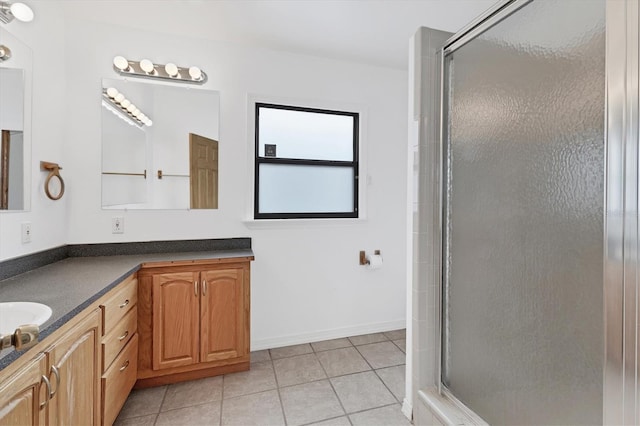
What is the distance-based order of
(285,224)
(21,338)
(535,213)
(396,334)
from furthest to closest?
1. (396,334)
2. (285,224)
3. (535,213)
4. (21,338)

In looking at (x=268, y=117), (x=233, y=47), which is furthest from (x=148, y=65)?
(x=268, y=117)

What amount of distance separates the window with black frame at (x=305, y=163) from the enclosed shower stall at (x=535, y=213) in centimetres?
138

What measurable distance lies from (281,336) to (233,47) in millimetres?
2479

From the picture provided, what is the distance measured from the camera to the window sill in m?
2.57

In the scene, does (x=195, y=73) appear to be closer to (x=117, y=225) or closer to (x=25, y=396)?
(x=117, y=225)

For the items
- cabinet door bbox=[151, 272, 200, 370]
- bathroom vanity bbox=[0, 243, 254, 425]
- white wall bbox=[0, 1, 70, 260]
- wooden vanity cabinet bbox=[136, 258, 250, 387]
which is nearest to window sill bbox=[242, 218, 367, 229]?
bathroom vanity bbox=[0, 243, 254, 425]

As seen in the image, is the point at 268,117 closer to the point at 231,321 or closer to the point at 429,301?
the point at 231,321

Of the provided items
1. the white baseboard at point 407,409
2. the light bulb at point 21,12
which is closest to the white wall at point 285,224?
the light bulb at point 21,12

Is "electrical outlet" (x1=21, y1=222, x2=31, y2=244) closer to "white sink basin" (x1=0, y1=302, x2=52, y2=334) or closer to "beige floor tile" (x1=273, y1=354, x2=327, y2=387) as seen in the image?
"white sink basin" (x1=0, y1=302, x2=52, y2=334)

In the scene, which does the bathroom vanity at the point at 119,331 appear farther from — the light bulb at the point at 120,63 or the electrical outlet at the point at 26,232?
the light bulb at the point at 120,63

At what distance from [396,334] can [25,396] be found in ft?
8.68

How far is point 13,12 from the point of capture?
4.99 feet

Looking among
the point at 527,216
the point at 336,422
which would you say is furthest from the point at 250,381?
the point at 527,216

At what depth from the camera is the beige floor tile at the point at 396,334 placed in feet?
9.30
